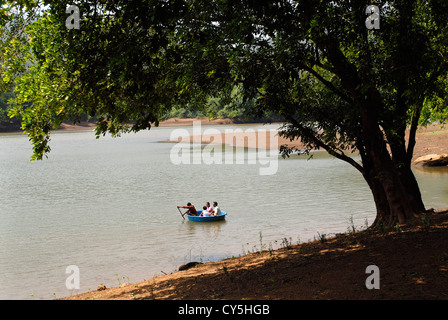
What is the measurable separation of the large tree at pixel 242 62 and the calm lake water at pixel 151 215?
4.74 metres

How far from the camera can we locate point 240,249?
17.1 metres

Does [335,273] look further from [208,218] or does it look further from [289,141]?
[289,141]

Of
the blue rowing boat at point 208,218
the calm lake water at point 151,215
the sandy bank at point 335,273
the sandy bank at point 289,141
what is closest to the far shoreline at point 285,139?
the sandy bank at point 289,141

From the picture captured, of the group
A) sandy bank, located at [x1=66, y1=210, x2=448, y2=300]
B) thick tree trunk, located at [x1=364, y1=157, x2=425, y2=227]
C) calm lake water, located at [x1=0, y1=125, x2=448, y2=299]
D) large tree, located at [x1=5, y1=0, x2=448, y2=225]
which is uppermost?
large tree, located at [x1=5, y1=0, x2=448, y2=225]

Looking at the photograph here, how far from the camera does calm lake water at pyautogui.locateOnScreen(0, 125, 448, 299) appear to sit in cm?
1600

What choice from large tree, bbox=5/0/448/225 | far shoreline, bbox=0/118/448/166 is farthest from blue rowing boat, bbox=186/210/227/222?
large tree, bbox=5/0/448/225

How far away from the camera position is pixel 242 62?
34.5 feet

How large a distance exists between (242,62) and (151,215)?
49.8ft

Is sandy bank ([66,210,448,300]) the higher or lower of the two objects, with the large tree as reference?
lower

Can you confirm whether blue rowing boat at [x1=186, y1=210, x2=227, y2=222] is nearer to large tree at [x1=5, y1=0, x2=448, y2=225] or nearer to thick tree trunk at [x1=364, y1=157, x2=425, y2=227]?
large tree at [x1=5, y1=0, x2=448, y2=225]

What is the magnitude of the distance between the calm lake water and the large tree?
4.74 m

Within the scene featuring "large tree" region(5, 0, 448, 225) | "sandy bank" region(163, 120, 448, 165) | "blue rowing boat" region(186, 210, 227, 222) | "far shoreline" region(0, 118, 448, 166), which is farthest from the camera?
"sandy bank" region(163, 120, 448, 165)

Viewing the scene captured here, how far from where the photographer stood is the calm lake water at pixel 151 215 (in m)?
16.0
